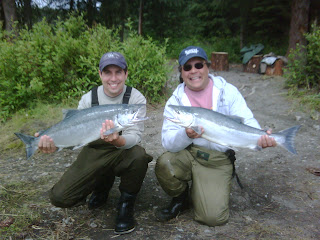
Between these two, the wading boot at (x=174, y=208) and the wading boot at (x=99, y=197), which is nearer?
the wading boot at (x=174, y=208)

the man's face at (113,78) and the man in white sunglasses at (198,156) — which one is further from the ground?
the man's face at (113,78)

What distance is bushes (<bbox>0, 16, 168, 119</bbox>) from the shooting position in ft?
21.6

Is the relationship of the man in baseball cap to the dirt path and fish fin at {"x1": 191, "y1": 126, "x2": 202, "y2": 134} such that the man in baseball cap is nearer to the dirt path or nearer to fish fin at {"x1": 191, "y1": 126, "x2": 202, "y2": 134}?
the dirt path

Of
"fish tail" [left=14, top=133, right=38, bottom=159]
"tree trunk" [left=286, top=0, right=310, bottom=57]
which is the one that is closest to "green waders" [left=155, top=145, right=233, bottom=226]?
"fish tail" [left=14, top=133, right=38, bottom=159]

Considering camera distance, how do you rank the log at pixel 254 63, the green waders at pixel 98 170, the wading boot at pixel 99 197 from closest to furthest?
1. the green waders at pixel 98 170
2. the wading boot at pixel 99 197
3. the log at pixel 254 63

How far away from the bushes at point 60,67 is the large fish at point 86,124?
3612 mm

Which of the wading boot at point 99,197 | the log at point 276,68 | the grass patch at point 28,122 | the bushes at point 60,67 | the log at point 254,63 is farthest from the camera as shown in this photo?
the log at point 254,63

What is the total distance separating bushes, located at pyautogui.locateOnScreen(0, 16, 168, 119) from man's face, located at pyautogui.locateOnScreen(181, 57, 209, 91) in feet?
11.3

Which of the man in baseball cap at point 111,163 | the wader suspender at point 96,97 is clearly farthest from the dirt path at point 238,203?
the wader suspender at point 96,97

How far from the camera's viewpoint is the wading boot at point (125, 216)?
2.88 meters

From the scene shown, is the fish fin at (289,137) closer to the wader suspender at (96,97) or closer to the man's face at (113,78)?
the wader suspender at (96,97)

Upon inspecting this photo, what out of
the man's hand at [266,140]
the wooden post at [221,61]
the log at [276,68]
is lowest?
the man's hand at [266,140]

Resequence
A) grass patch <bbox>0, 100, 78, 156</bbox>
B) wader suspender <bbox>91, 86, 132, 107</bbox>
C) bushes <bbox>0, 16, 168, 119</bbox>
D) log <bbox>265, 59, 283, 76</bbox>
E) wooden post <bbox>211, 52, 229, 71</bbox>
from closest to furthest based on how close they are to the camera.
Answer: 1. wader suspender <bbox>91, 86, 132, 107</bbox>
2. grass patch <bbox>0, 100, 78, 156</bbox>
3. bushes <bbox>0, 16, 168, 119</bbox>
4. log <bbox>265, 59, 283, 76</bbox>
5. wooden post <bbox>211, 52, 229, 71</bbox>

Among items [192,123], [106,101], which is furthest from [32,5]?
[192,123]
